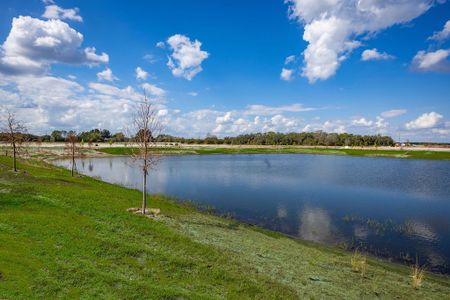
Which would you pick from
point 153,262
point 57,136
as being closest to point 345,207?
point 153,262

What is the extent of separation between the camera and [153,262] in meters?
12.9

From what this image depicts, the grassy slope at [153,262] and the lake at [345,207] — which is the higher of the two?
the grassy slope at [153,262]

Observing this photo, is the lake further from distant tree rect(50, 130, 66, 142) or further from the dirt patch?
distant tree rect(50, 130, 66, 142)

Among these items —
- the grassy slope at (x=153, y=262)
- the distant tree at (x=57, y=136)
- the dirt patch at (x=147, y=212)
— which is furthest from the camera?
the distant tree at (x=57, y=136)

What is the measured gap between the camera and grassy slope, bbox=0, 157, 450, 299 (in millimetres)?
10531

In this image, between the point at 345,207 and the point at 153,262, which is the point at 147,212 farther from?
the point at 345,207

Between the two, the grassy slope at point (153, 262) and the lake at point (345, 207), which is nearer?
the grassy slope at point (153, 262)

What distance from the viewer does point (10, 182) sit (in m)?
24.6

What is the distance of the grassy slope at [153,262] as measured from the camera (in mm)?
10531

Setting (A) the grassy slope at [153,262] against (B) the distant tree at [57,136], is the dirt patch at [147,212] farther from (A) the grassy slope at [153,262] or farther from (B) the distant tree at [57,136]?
(B) the distant tree at [57,136]

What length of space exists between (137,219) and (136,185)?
26.5m

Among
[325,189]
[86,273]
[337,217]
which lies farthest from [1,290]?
[325,189]

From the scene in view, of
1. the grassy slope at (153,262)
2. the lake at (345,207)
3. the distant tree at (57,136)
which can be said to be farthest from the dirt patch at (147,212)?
the distant tree at (57,136)

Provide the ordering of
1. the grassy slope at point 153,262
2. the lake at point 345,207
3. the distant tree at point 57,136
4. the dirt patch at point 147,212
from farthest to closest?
the distant tree at point 57,136 → the lake at point 345,207 → the dirt patch at point 147,212 → the grassy slope at point 153,262
